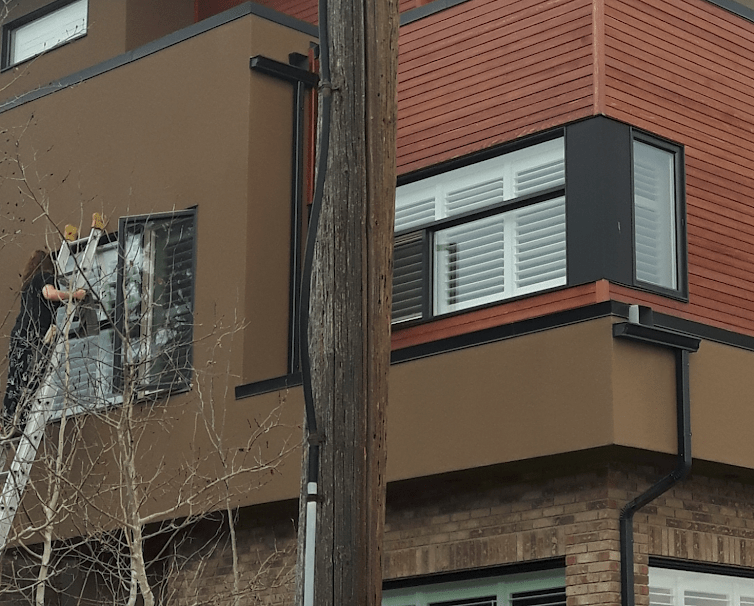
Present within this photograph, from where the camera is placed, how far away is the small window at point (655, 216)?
12.3 metres

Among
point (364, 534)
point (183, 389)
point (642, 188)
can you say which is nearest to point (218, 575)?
point (183, 389)

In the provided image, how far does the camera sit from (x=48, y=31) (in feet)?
68.4

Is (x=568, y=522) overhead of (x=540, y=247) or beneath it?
beneath

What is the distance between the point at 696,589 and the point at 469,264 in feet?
11.2

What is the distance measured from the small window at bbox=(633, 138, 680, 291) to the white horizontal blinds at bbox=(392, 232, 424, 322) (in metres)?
2.16

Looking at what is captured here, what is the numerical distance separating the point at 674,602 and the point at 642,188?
3422mm

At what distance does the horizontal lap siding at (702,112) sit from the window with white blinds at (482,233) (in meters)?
0.86

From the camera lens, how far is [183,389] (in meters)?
14.1

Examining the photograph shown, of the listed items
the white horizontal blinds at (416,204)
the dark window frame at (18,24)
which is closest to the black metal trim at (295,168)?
the white horizontal blinds at (416,204)

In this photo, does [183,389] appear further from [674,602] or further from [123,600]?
[674,602]

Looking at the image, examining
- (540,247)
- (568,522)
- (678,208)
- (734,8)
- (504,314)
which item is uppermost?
(734,8)

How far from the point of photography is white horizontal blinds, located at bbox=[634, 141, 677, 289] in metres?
12.3

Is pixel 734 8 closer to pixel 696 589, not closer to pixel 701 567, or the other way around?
pixel 701 567

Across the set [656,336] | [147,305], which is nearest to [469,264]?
[656,336]
